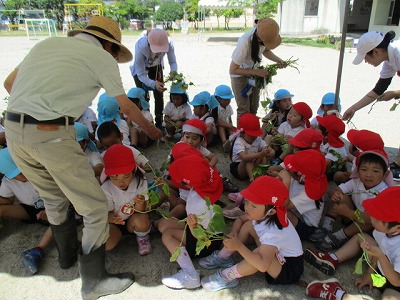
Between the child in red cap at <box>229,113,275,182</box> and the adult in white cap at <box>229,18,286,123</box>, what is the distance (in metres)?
0.83

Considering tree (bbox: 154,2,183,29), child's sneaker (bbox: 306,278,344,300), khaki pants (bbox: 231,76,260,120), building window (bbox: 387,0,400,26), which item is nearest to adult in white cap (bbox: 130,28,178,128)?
khaki pants (bbox: 231,76,260,120)

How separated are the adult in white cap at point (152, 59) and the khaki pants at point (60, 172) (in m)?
2.87

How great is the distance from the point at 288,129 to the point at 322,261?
205cm

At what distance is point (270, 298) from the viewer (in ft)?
7.52

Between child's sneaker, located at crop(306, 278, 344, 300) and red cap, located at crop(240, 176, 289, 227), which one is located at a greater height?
red cap, located at crop(240, 176, 289, 227)

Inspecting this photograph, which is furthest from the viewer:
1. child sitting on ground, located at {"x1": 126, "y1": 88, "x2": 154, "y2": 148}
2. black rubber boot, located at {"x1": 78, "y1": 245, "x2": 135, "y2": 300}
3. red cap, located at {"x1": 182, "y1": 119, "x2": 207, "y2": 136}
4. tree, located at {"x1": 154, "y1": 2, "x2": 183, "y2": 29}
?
tree, located at {"x1": 154, "y1": 2, "x2": 183, "y2": 29}

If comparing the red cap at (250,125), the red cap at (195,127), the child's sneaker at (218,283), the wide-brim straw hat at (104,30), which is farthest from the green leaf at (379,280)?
the wide-brim straw hat at (104,30)

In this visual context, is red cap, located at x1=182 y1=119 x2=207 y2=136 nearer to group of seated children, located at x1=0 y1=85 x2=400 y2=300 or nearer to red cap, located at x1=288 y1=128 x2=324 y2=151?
group of seated children, located at x1=0 y1=85 x2=400 y2=300

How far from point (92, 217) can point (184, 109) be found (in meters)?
3.11

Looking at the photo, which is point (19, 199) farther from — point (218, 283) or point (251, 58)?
point (251, 58)

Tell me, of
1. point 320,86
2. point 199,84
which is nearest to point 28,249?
point 199,84

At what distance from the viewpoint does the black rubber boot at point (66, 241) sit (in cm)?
236

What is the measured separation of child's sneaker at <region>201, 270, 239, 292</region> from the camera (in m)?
2.34

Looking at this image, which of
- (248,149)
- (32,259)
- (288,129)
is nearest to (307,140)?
(248,149)
